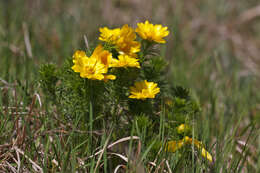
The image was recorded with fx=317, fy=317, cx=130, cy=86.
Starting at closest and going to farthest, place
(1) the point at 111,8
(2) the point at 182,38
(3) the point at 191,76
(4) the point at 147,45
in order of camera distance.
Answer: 1. (4) the point at 147,45
2. (3) the point at 191,76
3. (2) the point at 182,38
4. (1) the point at 111,8

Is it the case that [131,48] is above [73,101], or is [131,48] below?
above

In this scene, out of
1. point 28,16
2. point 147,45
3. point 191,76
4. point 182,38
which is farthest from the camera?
point 182,38

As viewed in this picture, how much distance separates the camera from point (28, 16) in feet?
12.9

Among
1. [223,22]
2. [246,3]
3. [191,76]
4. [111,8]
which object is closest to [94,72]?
[191,76]

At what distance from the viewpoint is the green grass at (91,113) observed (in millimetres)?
1692

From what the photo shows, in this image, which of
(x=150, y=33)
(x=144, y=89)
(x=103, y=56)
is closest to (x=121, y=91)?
(x=144, y=89)

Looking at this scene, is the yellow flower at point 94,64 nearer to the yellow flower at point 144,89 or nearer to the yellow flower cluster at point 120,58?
the yellow flower cluster at point 120,58

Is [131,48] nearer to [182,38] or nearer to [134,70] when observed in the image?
[134,70]

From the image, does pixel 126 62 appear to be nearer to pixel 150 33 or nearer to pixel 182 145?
pixel 150 33

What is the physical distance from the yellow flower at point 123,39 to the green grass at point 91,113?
0.21 metres

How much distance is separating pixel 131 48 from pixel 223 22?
3.64 meters

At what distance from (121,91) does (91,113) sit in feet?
0.85

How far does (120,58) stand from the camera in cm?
168

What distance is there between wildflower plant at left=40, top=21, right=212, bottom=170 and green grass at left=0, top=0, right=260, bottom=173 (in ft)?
0.20
